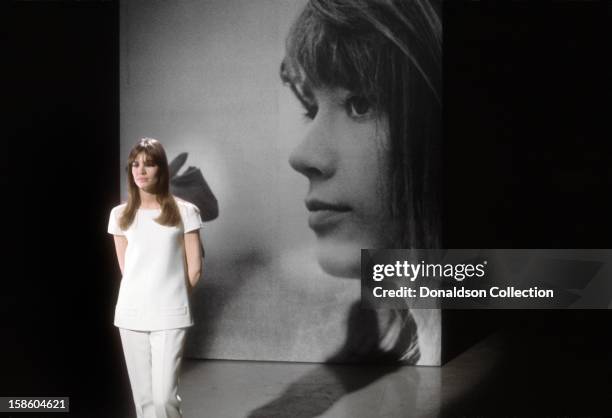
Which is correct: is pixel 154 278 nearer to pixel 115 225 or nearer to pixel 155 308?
pixel 155 308

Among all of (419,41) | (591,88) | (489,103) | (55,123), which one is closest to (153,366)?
(55,123)

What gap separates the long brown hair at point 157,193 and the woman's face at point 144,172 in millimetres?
12

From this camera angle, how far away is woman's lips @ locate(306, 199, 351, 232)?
233 inches

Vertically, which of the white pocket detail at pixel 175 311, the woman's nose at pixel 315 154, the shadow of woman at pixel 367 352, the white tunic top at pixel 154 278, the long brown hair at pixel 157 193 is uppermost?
the woman's nose at pixel 315 154

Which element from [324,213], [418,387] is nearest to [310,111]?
[324,213]

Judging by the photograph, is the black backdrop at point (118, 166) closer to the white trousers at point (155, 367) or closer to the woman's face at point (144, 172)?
the white trousers at point (155, 367)

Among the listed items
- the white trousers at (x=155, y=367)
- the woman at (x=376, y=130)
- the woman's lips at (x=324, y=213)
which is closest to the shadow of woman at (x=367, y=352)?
the woman at (x=376, y=130)

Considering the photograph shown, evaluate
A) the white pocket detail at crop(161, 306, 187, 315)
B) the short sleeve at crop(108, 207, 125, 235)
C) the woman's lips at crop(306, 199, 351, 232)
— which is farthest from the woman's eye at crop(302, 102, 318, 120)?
the white pocket detail at crop(161, 306, 187, 315)

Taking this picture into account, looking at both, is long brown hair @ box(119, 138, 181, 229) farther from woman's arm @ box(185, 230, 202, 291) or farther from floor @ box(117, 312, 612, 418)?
floor @ box(117, 312, 612, 418)

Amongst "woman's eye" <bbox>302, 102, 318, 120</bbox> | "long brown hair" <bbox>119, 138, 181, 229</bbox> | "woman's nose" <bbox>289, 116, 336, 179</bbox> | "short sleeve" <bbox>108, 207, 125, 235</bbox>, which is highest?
"woman's eye" <bbox>302, 102, 318, 120</bbox>

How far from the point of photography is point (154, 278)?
3295 mm

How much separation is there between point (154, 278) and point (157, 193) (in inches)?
16.0

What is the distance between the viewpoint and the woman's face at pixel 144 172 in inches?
132

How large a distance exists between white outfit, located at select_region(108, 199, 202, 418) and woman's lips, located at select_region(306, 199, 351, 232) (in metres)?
2.63
